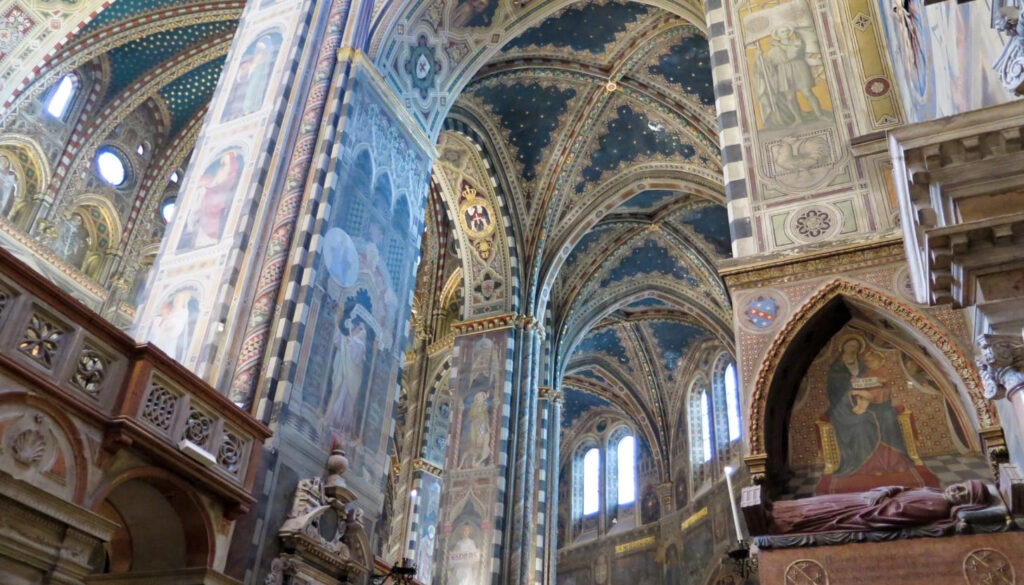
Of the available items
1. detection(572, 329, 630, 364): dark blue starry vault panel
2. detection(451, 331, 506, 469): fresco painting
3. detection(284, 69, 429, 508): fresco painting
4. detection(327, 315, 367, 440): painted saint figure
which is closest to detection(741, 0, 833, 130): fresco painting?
detection(284, 69, 429, 508): fresco painting

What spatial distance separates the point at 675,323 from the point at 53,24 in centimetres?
1529

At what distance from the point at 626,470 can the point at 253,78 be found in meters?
17.2

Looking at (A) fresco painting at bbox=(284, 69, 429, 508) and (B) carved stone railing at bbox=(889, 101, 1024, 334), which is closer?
(B) carved stone railing at bbox=(889, 101, 1024, 334)

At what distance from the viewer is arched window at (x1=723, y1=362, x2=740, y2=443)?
20703 millimetres

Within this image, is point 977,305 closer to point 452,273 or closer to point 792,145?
point 792,145

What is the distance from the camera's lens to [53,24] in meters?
12.7

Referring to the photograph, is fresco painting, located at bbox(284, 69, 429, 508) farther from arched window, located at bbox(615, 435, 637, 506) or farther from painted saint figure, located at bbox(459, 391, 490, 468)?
arched window, located at bbox(615, 435, 637, 506)

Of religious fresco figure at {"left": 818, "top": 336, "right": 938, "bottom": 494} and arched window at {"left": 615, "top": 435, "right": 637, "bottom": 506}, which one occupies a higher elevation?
arched window at {"left": 615, "top": 435, "right": 637, "bottom": 506}

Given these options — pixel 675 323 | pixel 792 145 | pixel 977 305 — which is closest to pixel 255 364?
pixel 792 145

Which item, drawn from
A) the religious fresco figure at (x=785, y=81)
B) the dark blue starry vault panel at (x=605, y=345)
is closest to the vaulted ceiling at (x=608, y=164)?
the dark blue starry vault panel at (x=605, y=345)

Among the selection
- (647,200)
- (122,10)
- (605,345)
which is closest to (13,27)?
(122,10)

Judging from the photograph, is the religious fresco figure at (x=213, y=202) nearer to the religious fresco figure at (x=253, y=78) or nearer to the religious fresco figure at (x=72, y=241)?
the religious fresco figure at (x=253, y=78)

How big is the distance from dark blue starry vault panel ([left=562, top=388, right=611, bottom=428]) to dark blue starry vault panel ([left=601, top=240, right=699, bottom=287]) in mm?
6111

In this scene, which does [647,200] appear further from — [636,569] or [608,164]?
[636,569]
